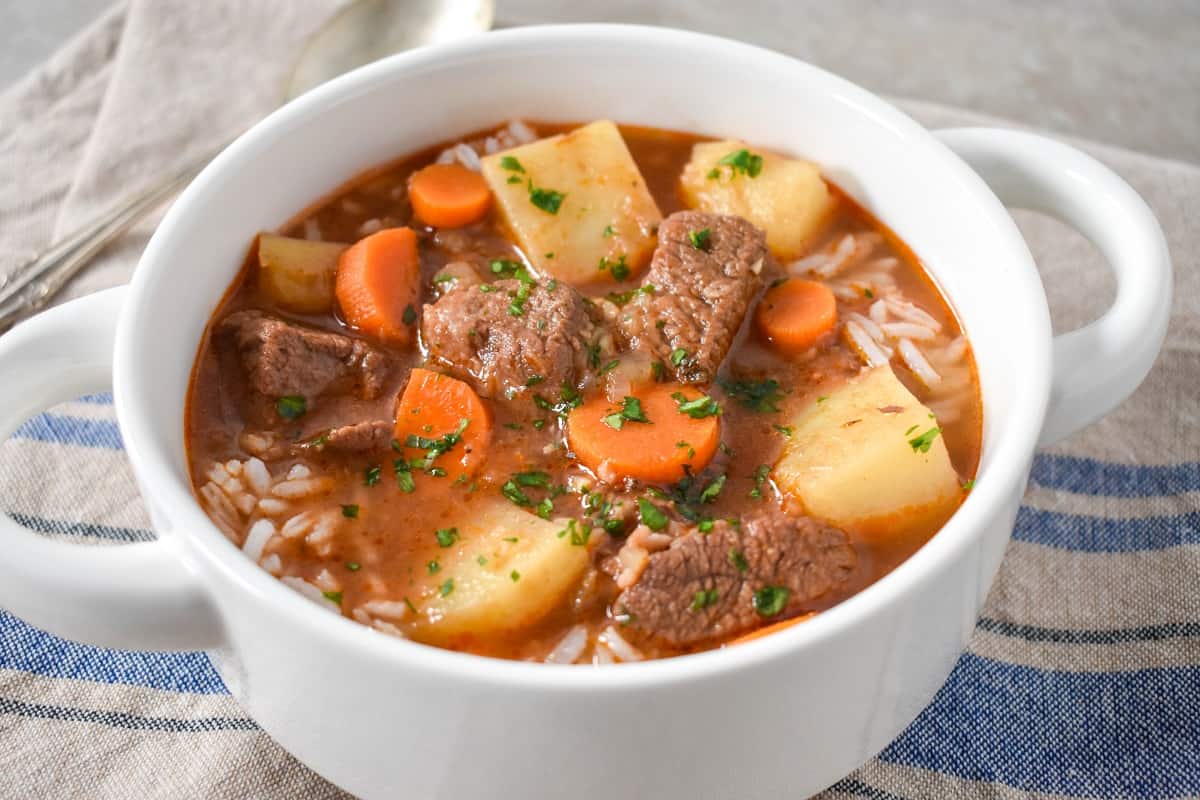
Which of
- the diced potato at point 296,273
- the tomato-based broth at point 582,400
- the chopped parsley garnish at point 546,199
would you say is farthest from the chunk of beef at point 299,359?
the chopped parsley garnish at point 546,199

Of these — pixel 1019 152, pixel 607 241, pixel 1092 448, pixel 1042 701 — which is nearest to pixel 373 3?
pixel 607 241

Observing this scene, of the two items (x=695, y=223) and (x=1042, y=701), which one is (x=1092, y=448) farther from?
(x=695, y=223)

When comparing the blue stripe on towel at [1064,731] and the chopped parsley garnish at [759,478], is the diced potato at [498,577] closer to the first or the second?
the chopped parsley garnish at [759,478]

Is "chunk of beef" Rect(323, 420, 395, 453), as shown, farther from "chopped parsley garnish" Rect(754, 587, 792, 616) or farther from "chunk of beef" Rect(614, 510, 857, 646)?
"chopped parsley garnish" Rect(754, 587, 792, 616)

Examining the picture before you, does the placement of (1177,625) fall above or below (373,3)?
below

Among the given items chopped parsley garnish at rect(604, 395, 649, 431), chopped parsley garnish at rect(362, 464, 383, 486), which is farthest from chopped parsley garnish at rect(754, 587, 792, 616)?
chopped parsley garnish at rect(362, 464, 383, 486)

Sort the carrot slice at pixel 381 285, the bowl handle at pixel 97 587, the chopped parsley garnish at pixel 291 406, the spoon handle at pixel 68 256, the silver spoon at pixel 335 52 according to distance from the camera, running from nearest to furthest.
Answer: the bowl handle at pixel 97 587, the chopped parsley garnish at pixel 291 406, the carrot slice at pixel 381 285, the spoon handle at pixel 68 256, the silver spoon at pixel 335 52
